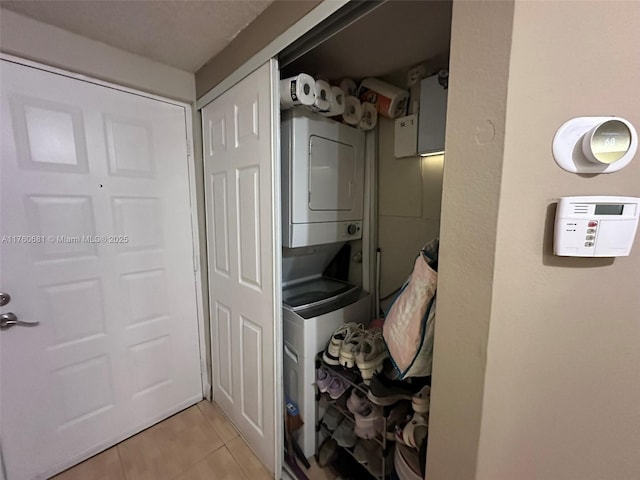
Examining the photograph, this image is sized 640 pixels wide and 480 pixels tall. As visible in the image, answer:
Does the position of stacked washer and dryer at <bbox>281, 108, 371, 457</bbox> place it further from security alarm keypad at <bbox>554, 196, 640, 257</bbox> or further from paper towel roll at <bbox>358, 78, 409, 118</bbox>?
security alarm keypad at <bbox>554, 196, 640, 257</bbox>

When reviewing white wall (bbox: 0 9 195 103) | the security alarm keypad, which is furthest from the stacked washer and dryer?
the security alarm keypad

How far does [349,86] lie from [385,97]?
0.82 ft

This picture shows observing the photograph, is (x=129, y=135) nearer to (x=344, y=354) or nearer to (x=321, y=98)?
(x=321, y=98)

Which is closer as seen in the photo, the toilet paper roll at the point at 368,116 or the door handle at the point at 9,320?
the door handle at the point at 9,320

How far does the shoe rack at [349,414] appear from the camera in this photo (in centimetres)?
118

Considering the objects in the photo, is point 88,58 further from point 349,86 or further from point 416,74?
point 416,74

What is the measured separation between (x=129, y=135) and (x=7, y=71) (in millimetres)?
497

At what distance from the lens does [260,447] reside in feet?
5.01

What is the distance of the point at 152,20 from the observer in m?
1.22

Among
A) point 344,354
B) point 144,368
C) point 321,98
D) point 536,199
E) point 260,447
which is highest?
point 321,98

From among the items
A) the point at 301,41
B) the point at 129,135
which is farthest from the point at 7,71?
the point at 301,41

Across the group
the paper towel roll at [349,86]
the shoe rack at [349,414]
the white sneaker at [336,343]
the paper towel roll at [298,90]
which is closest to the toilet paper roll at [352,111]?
the paper towel roll at [349,86]

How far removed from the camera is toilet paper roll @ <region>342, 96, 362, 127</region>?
5.13 ft

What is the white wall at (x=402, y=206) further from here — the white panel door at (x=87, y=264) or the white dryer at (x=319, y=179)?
the white panel door at (x=87, y=264)
